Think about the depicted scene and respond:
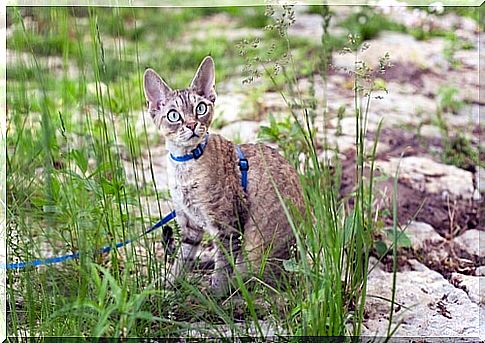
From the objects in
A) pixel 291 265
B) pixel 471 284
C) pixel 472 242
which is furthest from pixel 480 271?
pixel 291 265

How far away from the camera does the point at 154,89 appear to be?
6.07 feet

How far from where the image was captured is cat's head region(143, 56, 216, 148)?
1834mm

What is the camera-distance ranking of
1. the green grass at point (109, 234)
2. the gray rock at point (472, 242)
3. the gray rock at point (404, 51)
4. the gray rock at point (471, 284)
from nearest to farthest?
the green grass at point (109, 234) → the gray rock at point (471, 284) → the gray rock at point (472, 242) → the gray rock at point (404, 51)

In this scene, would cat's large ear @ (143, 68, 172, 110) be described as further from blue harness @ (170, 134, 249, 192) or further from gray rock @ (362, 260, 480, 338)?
gray rock @ (362, 260, 480, 338)

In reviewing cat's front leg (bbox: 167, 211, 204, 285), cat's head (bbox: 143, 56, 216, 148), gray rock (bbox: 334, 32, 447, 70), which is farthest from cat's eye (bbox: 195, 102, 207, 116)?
gray rock (bbox: 334, 32, 447, 70)

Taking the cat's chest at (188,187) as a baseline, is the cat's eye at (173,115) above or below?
above

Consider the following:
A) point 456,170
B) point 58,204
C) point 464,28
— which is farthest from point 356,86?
point 464,28

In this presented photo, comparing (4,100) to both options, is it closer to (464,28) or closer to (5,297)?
(5,297)

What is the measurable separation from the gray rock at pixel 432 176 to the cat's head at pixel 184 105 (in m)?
1.05

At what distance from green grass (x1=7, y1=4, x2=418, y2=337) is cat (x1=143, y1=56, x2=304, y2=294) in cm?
7

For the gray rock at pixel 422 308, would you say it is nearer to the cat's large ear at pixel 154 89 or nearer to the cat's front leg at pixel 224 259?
the cat's front leg at pixel 224 259

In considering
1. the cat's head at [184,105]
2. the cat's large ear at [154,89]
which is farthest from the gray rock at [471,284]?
the cat's large ear at [154,89]

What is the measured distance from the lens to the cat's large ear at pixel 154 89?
1844 mm

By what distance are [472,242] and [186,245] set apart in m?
0.93
